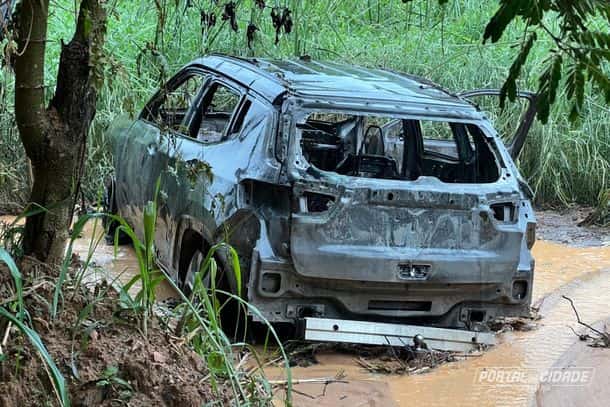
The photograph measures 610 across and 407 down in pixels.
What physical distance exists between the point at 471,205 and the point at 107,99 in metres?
5.86

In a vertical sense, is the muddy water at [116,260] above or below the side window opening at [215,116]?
below

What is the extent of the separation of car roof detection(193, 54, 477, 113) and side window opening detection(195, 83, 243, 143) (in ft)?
0.52

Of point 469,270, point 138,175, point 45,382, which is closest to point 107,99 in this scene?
point 138,175

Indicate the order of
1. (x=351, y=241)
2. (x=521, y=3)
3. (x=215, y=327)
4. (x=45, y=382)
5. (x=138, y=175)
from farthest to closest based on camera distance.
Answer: (x=138, y=175) < (x=351, y=241) < (x=215, y=327) < (x=45, y=382) < (x=521, y=3)

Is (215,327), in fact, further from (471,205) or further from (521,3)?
(471,205)

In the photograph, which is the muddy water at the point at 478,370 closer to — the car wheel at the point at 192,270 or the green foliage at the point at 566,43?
the car wheel at the point at 192,270

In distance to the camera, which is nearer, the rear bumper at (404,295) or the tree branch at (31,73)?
the tree branch at (31,73)

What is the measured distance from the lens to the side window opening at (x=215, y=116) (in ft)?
22.7

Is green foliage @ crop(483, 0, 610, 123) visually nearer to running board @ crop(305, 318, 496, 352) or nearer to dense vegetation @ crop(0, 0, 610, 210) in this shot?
running board @ crop(305, 318, 496, 352)

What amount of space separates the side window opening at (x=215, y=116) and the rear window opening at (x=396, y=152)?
583 mm

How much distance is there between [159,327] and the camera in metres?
4.32

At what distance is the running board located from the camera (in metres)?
5.88

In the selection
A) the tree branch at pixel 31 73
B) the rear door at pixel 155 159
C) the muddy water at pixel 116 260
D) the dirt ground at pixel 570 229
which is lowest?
the muddy water at pixel 116 260

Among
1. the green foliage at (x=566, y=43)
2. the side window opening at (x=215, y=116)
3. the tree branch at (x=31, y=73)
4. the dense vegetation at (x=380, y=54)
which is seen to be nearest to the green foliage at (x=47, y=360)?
the tree branch at (x=31, y=73)
